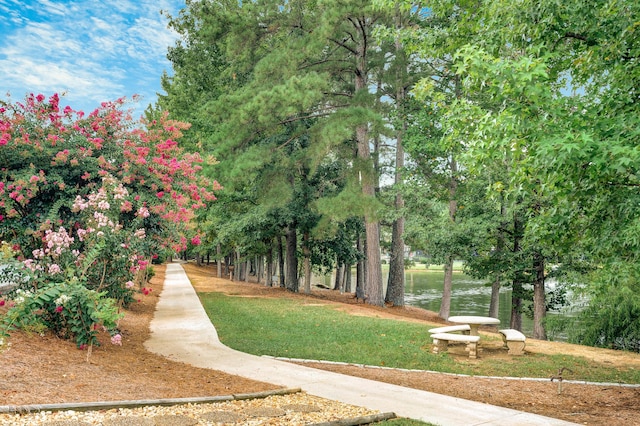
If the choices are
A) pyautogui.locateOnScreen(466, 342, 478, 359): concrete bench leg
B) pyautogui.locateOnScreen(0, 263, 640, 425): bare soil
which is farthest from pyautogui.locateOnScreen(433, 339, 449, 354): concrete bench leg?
pyautogui.locateOnScreen(0, 263, 640, 425): bare soil

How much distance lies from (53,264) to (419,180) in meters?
15.5

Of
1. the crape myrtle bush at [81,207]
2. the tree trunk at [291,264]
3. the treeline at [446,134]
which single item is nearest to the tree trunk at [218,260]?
the treeline at [446,134]

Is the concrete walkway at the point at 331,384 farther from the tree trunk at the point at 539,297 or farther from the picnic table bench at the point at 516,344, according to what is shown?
the tree trunk at the point at 539,297

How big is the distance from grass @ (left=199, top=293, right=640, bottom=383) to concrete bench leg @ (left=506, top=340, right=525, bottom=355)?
0.57ft

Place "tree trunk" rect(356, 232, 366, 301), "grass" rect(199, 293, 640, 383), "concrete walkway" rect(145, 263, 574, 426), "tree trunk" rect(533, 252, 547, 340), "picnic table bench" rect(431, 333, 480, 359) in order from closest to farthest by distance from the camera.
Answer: "concrete walkway" rect(145, 263, 574, 426), "grass" rect(199, 293, 640, 383), "picnic table bench" rect(431, 333, 480, 359), "tree trunk" rect(533, 252, 547, 340), "tree trunk" rect(356, 232, 366, 301)

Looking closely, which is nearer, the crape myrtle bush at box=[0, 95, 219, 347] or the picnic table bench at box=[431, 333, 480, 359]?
the crape myrtle bush at box=[0, 95, 219, 347]

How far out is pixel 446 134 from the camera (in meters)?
11.0

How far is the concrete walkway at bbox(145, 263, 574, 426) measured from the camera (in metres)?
5.94

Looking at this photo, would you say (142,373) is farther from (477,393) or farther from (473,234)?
(473,234)

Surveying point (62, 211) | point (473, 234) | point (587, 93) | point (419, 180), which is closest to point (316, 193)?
point (419, 180)

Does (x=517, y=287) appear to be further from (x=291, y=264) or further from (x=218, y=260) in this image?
(x=218, y=260)

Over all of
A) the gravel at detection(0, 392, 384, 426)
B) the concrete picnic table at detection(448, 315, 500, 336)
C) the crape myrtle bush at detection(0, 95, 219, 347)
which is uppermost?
the crape myrtle bush at detection(0, 95, 219, 347)

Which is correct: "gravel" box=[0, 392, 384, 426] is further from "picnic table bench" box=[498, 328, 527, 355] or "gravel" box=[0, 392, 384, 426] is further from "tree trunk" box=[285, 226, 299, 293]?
"tree trunk" box=[285, 226, 299, 293]

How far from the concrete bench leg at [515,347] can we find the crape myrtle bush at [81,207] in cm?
717
